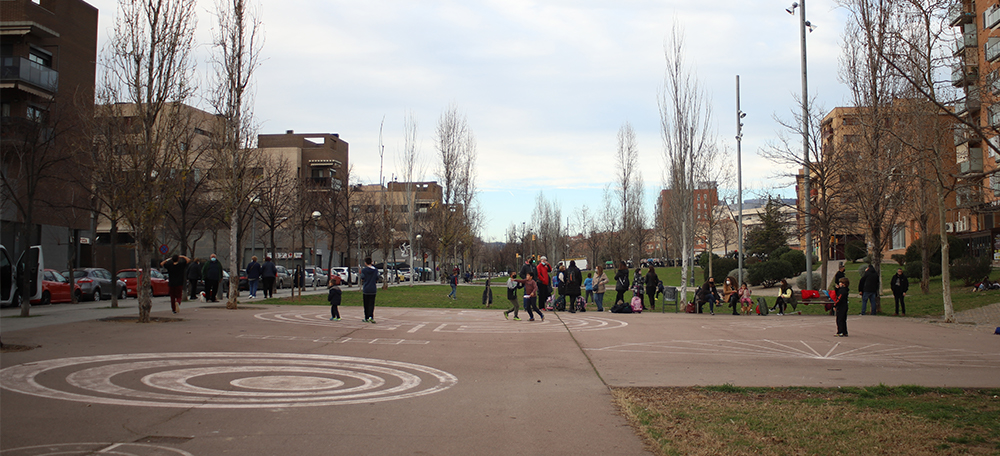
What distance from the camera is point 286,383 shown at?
8516 millimetres

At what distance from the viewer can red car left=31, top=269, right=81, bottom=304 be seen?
2427 cm

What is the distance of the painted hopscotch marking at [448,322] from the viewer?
16.6 m

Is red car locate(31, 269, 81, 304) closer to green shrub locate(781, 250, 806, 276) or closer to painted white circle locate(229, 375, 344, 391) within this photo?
painted white circle locate(229, 375, 344, 391)

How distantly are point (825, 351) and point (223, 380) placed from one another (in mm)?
10789

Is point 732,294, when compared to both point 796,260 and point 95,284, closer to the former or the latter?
point 796,260

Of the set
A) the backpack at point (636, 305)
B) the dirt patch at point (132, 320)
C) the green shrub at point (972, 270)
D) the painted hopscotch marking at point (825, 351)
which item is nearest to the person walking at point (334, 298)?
the dirt patch at point (132, 320)

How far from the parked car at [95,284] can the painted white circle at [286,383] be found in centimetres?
2161

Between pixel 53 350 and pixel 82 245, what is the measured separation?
43593 mm

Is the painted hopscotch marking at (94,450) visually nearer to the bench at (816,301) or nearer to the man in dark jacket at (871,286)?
the man in dark jacket at (871,286)

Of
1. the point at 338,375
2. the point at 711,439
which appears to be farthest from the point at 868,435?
the point at 338,375

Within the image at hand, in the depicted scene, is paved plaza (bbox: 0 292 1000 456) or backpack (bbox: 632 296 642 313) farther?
backpack (bbox: 632 296 642 313)

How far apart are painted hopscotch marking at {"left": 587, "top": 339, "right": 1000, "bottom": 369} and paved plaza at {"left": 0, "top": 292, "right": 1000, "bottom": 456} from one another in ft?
0.15

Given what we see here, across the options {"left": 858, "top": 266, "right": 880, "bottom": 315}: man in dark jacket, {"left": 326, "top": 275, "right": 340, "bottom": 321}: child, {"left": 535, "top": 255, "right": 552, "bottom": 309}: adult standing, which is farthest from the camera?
{"left": 535, "top": 255, "right": 552, "bottom": 309}: adult standing

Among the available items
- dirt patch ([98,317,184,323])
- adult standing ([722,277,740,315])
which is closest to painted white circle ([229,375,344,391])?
dirt patch ([98,317,184,323])
